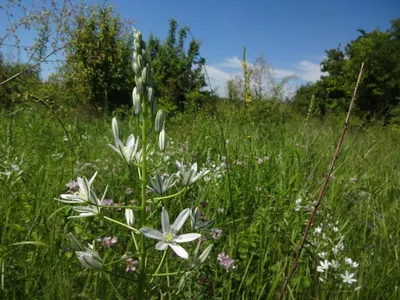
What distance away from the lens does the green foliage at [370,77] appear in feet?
86.9

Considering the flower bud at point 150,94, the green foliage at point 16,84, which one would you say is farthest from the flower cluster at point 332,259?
the green foliage at point 16,84

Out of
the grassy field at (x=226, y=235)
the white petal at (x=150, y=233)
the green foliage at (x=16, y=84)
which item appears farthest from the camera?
the green foliage at (x=16, y=84)

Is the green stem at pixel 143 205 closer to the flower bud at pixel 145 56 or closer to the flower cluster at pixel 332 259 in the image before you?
the flower bud at pixel 145 56

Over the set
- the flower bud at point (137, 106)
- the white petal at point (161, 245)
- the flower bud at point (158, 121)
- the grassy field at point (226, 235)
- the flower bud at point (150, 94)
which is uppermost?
the flower bud at point (150, 94)

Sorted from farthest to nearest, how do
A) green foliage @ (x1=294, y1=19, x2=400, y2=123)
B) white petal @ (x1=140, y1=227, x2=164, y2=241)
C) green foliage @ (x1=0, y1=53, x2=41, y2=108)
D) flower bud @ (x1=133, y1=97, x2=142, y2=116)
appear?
1. green foliage @ (x1=294, y1=19, x2=400, y2=123)
2. green foliage @ (x1=0, y1=53, x2=41, y2=108)
3. flower bud @ (x1=133, y1=97, x2=142, y2=116)
4. white petal @ (x1=140, y1=227, x2=164, y2=241)

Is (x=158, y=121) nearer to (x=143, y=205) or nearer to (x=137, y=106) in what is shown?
(x=137, y=106)

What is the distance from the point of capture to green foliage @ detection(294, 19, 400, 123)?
2648 cm

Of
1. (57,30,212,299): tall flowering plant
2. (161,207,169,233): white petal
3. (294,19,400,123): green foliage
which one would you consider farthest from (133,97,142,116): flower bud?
(294,19,400,123): green foliage

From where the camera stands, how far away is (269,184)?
2.94 metres

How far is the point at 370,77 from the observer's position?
27.4 metres

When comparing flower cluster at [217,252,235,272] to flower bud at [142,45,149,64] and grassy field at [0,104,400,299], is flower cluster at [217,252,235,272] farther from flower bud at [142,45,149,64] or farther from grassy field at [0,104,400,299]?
flower bud at [142,45,149,64]

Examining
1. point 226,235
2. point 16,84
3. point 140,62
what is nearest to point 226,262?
point 226,235

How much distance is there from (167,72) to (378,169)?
51.1 ft

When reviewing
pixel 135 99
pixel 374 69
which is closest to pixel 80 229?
pixel 135 99
